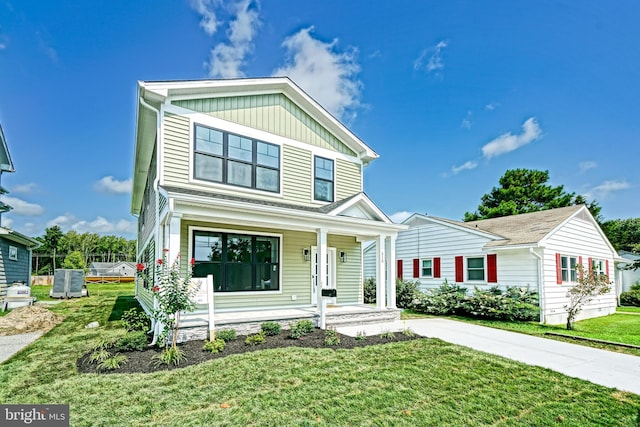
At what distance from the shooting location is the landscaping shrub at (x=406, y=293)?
47.4 feet

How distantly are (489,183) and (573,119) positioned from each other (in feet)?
51.5

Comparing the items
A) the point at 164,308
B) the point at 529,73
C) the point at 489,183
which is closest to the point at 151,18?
the point at 164,308

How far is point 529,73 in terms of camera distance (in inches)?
560

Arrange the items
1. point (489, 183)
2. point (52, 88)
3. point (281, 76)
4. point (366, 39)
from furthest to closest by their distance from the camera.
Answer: point (489, 183) → point (52, 88) → point (366, 39) → point (281, 76)

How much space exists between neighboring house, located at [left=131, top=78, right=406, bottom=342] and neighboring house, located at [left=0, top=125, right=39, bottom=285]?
364 inches

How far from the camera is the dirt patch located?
8719 mm

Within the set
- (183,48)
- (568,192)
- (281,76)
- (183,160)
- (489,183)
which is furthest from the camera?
(489,183)

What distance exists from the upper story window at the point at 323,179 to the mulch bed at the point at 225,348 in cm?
446

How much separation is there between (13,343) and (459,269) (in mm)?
14052

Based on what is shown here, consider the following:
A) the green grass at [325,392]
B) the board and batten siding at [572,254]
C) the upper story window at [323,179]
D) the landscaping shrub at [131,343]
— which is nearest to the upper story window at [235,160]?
the upper story window at [323,179]

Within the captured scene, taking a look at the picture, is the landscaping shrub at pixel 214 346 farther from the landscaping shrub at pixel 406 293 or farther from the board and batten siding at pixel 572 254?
the board and batten siding at pixel 572 254

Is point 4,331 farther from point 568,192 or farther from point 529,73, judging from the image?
point 568,192

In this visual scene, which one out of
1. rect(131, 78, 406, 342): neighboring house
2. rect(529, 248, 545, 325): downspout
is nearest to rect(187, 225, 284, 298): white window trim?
rect(131, 78, 406, 342): neighboring house

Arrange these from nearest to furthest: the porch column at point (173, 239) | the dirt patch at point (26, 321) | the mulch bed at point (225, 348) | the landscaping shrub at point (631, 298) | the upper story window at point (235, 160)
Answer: the mulch bed at point (225, 348) < the porch column at point (173, 239) < the dirt patch at point (26, 321) < the upper story window at point (235, 160) < the landscaping shrub at point (631, 298)
